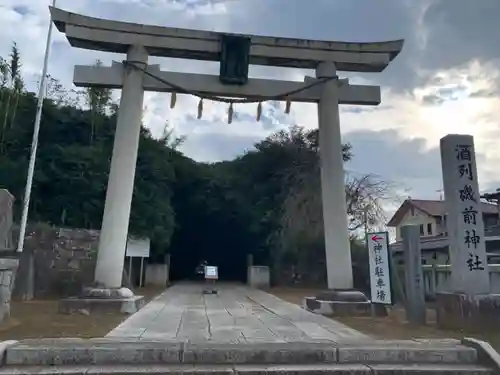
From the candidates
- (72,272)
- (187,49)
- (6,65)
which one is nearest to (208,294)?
(72,272)

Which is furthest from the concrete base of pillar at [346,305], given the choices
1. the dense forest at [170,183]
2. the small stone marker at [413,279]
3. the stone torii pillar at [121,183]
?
the dense forest at [170,183]

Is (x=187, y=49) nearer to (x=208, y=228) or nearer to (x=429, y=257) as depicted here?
(x=429, y=257)

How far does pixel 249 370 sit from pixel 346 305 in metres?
4.53

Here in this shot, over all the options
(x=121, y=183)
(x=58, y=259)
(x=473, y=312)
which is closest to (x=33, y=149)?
(x=58, y=259)

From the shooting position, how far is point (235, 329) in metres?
6.25

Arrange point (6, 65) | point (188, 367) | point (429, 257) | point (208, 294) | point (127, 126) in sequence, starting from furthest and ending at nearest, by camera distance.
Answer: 1. point (429, 257)
2. point (6, 65)
3. point (208, 294)
4. point (127, 126)
5. point (188, 367)

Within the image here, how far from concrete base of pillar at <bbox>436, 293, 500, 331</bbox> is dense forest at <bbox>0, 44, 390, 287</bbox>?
807cm

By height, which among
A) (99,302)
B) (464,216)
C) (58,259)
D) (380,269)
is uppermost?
(464,216)

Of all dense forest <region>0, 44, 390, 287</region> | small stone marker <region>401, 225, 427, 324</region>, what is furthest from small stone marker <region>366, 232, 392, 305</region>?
dense forest <region>0, 44, 390, 287</region>

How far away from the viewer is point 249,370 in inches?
161

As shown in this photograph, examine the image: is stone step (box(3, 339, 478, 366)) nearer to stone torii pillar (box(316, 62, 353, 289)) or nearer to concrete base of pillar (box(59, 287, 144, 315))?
concrete base of pillar (box(59, 287, 144, 315))

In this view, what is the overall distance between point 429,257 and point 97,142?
12.9 meters

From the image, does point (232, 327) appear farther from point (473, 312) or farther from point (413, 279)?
point (473, 312)

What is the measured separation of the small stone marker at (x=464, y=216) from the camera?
21.5 feet
